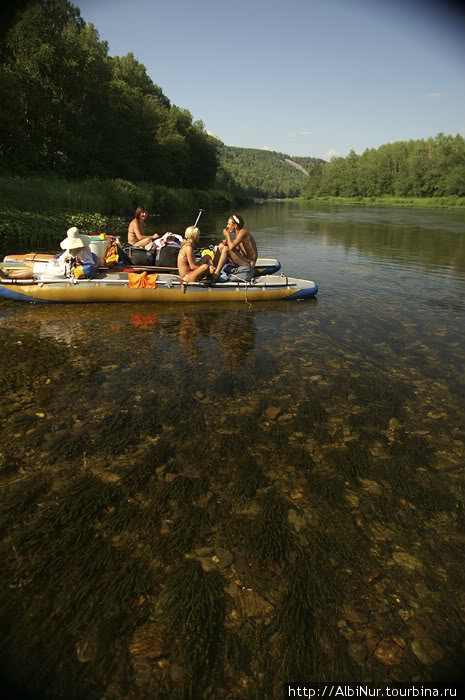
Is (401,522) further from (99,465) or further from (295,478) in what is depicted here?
(99,465)

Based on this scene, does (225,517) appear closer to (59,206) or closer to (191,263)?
(191,263)

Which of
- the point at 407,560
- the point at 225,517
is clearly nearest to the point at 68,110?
the point at 225,517

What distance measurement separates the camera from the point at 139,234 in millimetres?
12062

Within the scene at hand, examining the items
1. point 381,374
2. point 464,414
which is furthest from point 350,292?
point 464,414

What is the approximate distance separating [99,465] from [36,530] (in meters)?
0.94

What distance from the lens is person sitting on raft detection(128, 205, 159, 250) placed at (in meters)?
11.7

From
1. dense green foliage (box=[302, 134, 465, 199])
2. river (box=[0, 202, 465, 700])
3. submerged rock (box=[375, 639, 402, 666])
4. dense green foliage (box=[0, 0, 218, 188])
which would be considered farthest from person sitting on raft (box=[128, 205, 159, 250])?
dense green foliage (box=[302, 134, 465, 199])

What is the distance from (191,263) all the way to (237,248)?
1880 mm

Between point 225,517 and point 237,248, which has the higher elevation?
point 237,248

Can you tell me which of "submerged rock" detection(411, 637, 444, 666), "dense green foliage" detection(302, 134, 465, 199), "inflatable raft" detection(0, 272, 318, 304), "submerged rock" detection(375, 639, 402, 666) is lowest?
"submerged rock" detection(411, 637, 444, 666)

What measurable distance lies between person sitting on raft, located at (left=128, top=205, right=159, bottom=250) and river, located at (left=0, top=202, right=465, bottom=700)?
471cm

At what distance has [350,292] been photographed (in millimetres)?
12688

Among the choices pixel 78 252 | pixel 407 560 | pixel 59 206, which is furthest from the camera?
pixel 59 206

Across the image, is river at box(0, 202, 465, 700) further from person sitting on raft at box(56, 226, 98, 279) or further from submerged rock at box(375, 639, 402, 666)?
person sitting on raft at box(56, 226, 98, 279)
